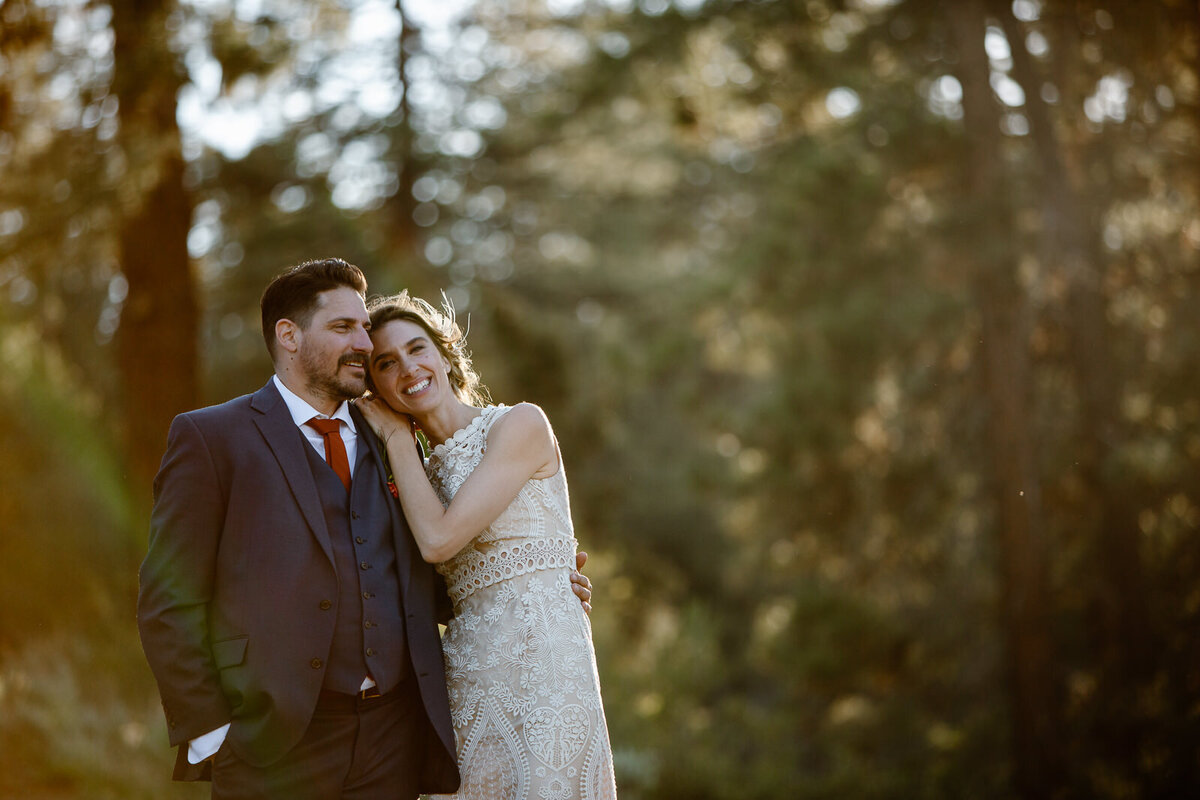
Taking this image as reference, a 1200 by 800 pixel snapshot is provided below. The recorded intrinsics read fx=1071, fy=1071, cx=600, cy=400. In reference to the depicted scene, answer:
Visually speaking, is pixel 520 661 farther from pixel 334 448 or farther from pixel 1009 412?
pixel 1009 412

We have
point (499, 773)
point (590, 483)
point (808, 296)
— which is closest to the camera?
point (499, 773)

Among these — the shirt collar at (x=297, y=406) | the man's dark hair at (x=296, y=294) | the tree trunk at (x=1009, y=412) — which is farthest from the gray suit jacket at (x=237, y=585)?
the tree trunk at (x=1009, y=412)

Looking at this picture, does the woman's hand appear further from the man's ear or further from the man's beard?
the man's ear

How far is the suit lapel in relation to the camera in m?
3.33

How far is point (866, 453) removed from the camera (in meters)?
14.7

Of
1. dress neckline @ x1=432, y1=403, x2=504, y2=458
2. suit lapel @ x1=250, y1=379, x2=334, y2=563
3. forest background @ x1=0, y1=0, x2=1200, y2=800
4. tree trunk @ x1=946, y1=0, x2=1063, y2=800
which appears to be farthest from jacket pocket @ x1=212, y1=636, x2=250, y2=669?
tree trunk @ x1=946, y1=0, x2=1063, y2=800

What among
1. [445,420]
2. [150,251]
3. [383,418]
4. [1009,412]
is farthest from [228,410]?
[1009,412]

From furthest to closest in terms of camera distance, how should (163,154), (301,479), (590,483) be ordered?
(590,483) < (163,154) < (301,479)

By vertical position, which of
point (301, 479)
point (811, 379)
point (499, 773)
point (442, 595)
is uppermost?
point (301, 479)

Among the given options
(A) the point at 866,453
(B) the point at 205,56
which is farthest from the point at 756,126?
(B) the point at 205,56

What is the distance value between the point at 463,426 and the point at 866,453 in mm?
11402

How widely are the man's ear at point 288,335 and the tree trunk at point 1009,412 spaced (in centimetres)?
1005

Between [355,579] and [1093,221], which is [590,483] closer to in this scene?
[1093,221]

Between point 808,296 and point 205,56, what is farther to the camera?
point 808,296
